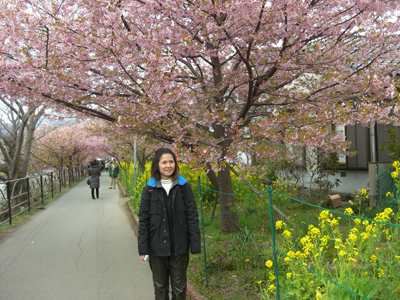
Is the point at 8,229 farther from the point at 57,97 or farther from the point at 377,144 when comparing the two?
the point at 377,144

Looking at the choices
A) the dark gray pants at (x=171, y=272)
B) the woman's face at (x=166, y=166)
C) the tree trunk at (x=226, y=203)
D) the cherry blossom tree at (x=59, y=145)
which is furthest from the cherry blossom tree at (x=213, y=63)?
the cherry blossom tree at (x=59, y=145)

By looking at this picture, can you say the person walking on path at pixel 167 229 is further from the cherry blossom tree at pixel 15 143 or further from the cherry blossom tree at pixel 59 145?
the cherry blossom tree at pixel 59 145

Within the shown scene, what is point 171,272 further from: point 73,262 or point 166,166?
point 73,262

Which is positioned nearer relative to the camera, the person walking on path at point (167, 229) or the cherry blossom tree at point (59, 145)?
the person walking on path at point (167, 229)

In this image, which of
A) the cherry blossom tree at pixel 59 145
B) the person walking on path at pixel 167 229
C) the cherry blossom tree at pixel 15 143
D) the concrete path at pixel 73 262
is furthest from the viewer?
the cherry blossom tree at pixel 59 145

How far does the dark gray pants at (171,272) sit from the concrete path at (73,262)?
1184 mm

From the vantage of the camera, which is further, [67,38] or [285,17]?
[67,38]

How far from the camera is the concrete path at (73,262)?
15.1 ft

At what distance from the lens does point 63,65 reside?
606 centimetres

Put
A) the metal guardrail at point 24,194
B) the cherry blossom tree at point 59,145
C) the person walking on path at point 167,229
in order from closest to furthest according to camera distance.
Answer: the person walking on path at point 167,229 → the metal guardrail at point 24,194 → the cherry blossom tree at point 59,145

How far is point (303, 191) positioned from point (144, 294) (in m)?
7.82

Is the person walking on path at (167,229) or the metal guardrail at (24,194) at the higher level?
the person walking on path at (167,229)

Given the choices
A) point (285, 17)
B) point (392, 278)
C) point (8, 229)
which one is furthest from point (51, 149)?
point (392, 278)

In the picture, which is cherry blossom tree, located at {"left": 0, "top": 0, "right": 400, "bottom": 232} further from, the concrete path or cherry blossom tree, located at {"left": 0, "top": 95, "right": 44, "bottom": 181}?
cherry blossom tree, located at {"left": 0, "top": 95, "right": 44, "bottom": 181}
